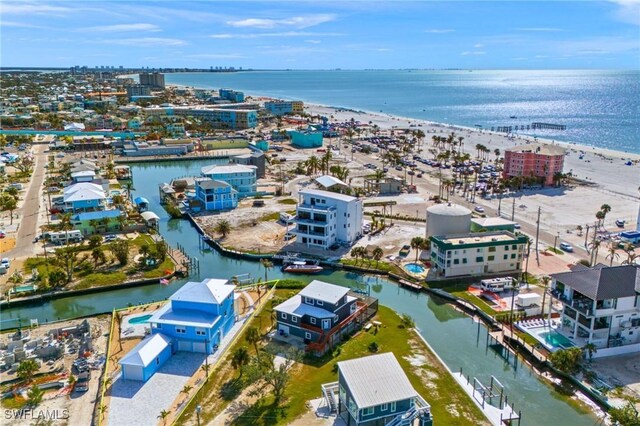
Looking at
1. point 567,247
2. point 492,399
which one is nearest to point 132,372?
point 492,399

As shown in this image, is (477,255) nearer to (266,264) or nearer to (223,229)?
(266,264)

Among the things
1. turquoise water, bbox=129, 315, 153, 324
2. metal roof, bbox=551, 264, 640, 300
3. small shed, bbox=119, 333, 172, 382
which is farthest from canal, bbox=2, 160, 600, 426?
small shed, bbox=119, 333, 172, 382

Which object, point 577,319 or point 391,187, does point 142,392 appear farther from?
point 391,187

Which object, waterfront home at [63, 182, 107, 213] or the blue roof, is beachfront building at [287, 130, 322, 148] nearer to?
waterfront home at [63, 182, 107, 213]

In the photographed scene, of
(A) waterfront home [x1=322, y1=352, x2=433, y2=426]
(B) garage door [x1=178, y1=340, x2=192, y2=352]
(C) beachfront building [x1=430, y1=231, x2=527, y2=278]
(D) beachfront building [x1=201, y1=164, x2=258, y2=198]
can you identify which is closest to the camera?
(A) waterfront home [x1=322, y1=352, x2=433, y2=426]

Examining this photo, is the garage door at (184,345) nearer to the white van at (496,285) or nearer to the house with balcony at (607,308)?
the white van at (496,285)
